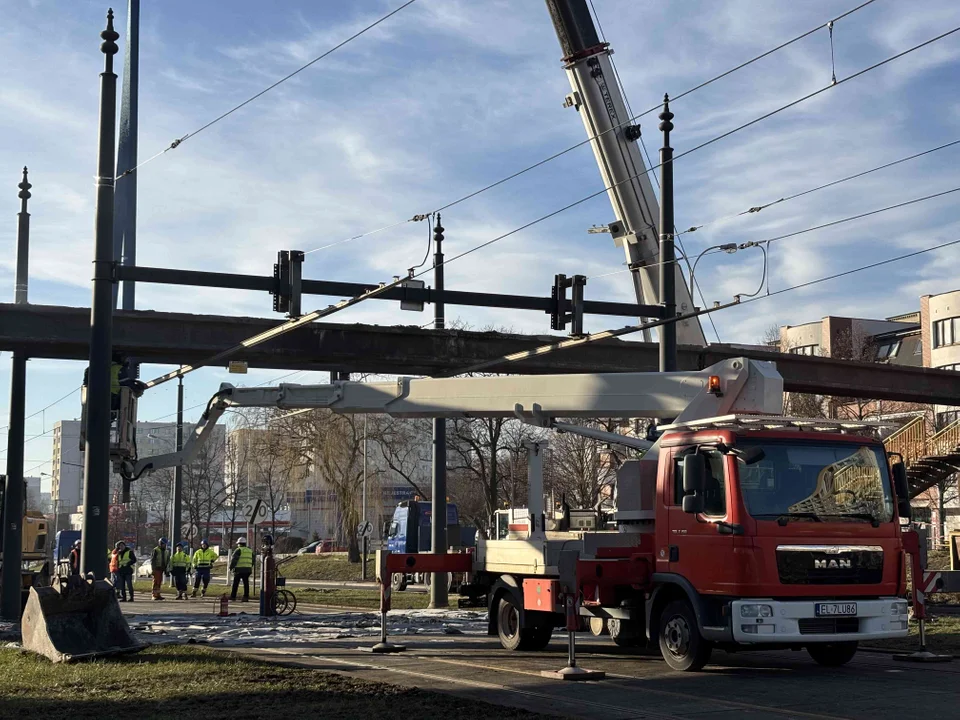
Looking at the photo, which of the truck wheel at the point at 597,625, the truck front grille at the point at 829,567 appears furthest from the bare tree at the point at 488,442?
the truck front grille at the point at 829,567

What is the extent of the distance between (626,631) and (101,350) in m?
8.30

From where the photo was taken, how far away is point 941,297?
2793 inches

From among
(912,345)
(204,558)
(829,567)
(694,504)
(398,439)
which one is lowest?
(204,558)

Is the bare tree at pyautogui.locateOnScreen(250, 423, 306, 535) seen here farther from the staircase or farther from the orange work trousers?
the staircase

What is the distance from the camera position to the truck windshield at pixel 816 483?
12242mm

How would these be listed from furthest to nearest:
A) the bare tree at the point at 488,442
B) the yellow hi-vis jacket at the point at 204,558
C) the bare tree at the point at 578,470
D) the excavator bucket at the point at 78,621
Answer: the bare tree at the point at 578,470 < the bare tree at the point at 488,442 < the yellow hi-vis jacket at the point at 204,558 < the excavator bucket at the point at 78,621

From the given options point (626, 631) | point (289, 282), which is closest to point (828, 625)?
point (626, 631)

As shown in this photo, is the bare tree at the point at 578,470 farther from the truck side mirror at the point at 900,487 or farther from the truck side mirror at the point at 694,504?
the truck side mirror at the point at 694,504

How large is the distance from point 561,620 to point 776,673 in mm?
3059

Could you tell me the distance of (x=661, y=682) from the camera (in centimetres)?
1201

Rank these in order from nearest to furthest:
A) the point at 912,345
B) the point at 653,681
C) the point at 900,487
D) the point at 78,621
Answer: the point at 653,681, the point at 900,487, the point at 78,621, the point at 912,345

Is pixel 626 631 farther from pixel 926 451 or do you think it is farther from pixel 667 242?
pixel 926 451

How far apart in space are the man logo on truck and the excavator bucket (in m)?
8.31

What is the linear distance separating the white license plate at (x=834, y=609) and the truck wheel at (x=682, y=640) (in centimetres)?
123
